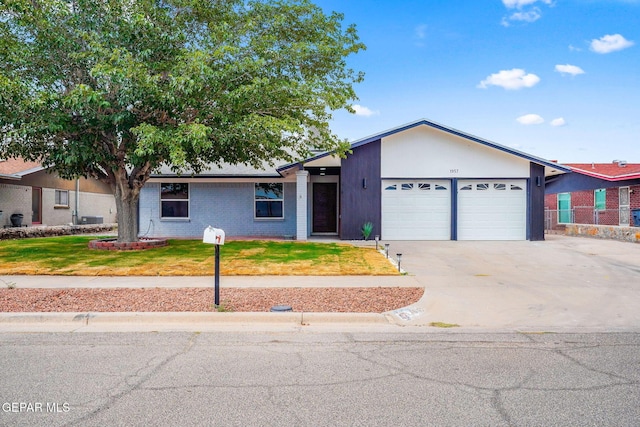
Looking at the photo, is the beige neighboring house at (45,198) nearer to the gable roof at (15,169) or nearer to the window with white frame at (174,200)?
the gable roof at (15,169)

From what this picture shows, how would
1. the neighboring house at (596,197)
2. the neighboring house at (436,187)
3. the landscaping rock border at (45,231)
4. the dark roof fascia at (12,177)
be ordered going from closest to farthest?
the neighboring house at (436,187) → the landscaping rock border at (45,231) → the dark roof fascia at (12,177) → the neighboring house at (596,197)

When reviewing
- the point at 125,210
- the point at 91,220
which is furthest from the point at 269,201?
the point at 91,220

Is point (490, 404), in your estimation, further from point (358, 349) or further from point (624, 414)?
point (358, 349)

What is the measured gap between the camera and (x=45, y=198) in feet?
77.5

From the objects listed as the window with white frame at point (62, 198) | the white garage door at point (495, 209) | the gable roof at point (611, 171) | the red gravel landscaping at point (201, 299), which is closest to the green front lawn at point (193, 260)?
the red gravel landscaping at point (201, 299)

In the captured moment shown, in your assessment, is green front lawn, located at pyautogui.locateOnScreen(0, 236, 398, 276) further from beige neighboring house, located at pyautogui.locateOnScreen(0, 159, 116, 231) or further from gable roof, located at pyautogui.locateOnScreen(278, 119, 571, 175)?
beige neighboring house, located at pyautogui.locateOnScreen(0, 159, 116, 231)

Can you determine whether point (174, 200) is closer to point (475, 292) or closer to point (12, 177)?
point (12, 177)

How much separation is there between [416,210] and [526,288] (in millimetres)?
9983

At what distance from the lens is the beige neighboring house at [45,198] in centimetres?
2098

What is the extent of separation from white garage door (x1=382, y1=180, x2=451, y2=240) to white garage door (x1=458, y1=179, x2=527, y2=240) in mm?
725

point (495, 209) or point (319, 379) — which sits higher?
point (495, 209)

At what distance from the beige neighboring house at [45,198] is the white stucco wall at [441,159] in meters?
14.9

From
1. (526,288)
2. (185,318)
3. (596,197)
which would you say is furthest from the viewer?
(596,197)

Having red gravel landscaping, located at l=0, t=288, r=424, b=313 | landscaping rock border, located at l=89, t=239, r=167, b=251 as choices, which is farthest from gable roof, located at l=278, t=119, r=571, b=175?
red gravel landscaping, located at l=0, t=288, r=424, b=313
